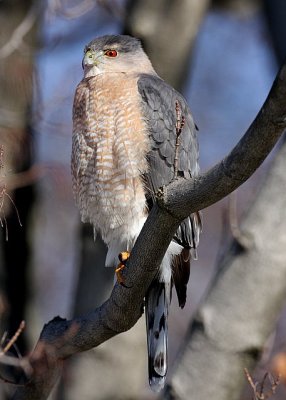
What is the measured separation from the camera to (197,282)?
10422 mm

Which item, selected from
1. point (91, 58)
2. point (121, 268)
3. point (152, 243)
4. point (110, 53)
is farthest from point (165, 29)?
point (152, 243)

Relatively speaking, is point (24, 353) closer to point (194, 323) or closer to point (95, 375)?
point (95, 375)

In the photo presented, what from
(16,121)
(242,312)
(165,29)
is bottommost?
(242,312)

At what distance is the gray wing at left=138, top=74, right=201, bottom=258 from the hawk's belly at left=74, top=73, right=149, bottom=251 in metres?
0.04

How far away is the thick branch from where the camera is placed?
8.75 ft

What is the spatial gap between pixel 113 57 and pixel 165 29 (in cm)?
116

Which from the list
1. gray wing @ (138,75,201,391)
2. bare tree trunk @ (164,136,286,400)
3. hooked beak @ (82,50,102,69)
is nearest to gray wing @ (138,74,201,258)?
gray wing @ (138,75,201,391)

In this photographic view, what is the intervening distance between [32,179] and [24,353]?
3.84 feet

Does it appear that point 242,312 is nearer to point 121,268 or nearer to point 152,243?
point 121,268

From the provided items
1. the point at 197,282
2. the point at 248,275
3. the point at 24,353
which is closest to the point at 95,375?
the point at 24,353

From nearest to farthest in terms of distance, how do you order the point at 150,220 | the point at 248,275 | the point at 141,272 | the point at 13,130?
1. the point at 150,220
2. the point at 141,272
3. the point at 248,275
4. the point at 13,130

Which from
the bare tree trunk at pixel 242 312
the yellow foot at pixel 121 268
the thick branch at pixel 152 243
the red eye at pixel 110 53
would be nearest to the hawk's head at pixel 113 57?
the red eye at pixel 110 53

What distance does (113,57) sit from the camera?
480 centimetres

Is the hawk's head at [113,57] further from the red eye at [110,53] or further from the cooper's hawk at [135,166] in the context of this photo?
the cooper's hawk at [135,166]
